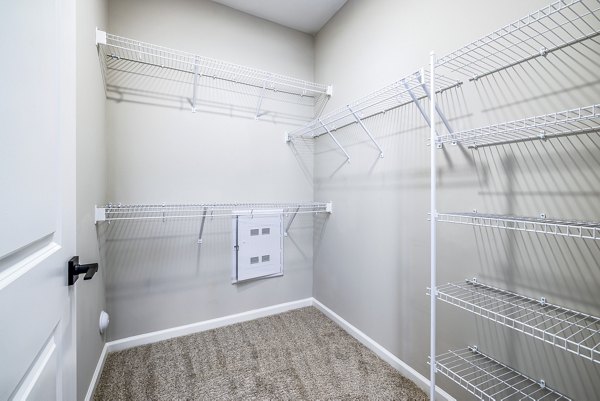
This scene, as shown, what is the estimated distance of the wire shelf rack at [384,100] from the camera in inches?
54.2

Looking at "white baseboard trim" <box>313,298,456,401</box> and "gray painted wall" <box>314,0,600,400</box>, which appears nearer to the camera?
"gray painted wall" <box>314,0,600,400</box>

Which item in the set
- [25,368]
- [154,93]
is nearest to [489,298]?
[25,368]

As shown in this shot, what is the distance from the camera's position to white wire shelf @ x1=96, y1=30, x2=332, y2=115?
6.12 feet

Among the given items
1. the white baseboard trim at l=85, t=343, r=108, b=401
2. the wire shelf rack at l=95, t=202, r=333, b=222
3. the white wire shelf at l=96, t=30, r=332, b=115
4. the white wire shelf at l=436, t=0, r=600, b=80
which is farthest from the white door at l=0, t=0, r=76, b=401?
the white wire shelf at l=436, t=0, r=600, b=80

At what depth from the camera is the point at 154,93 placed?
2.04 meters

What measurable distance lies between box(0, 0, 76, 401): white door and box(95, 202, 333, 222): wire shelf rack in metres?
1.10

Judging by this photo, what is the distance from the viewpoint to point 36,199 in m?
0.57

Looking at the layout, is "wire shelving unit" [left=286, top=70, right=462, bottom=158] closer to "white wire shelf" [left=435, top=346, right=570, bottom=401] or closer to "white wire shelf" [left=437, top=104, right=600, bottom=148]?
"white wire shelf" [left=437, top=104, right=600, bottom=148]

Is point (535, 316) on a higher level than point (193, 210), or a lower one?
lower

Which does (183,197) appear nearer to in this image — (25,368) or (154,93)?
(154,93)

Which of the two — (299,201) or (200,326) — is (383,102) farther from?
(200,326)

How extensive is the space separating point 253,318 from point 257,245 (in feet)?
2.20

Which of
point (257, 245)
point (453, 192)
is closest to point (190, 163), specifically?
point (257, 245)

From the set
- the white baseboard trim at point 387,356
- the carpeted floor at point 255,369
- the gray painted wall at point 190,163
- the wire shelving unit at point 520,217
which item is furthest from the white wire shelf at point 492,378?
the gray painted wall at point 190,163
